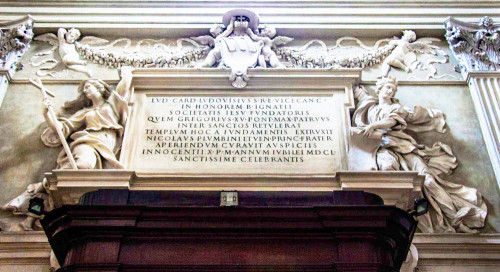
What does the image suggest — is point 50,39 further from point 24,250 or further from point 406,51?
point 406,51

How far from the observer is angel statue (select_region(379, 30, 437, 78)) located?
27.1 feet

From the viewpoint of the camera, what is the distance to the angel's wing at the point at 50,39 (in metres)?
8.63

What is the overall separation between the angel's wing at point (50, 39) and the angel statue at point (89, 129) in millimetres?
1408

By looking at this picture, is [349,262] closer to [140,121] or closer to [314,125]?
[314,125]

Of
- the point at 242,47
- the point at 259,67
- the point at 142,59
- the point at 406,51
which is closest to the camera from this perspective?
the point at 259,67

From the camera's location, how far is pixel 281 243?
17.9 feet

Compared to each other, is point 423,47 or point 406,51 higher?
point 423,47

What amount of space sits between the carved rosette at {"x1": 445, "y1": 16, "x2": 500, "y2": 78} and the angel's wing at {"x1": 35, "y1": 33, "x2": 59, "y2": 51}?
5571 mm

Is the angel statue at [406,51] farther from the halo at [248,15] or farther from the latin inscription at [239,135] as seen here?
the halo at [248,15]

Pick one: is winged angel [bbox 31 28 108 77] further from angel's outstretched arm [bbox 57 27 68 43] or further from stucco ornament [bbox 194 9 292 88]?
stucco ornament [bbox 194 9 292 88]

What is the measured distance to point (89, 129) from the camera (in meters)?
7.07

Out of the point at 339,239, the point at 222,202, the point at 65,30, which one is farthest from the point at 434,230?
the point at 65,30

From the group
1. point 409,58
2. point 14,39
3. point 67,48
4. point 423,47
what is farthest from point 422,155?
point 14,39

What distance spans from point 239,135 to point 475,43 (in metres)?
3.70
